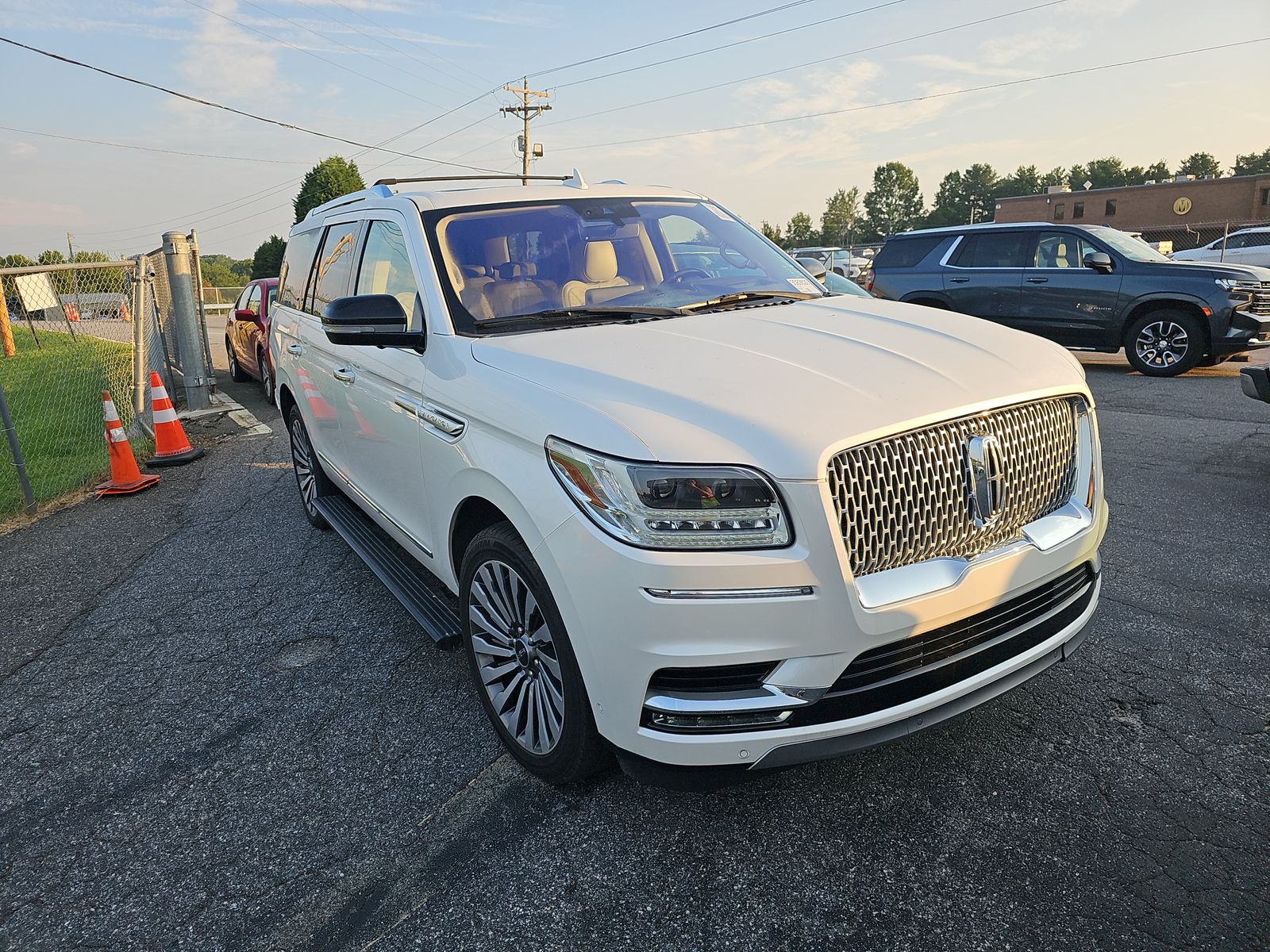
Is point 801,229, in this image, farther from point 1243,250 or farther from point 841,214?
point 1243,250

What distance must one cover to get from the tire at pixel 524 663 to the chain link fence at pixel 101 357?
230 inches

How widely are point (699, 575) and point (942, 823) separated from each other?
122 centimetres

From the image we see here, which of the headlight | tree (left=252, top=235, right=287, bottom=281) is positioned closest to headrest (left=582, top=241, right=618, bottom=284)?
the headlight

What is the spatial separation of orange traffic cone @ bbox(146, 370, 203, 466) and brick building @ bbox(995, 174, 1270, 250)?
53969 millimetres

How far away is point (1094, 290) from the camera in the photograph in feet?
35.7

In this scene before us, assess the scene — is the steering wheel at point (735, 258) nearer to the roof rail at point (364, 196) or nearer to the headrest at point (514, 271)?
the headrest at point (514, 271)

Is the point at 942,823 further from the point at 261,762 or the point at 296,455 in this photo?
the point at 296,455

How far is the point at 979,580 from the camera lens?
2.31m

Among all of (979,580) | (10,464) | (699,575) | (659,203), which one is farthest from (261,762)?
(10,464)

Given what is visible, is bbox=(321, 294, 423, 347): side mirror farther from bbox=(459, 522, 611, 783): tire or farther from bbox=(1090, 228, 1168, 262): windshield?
bbox=(1090, 228, 1168, 262): windshield

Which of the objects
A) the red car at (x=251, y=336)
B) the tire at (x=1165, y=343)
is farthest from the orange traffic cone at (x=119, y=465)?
the tire at (x=1165, y=343)

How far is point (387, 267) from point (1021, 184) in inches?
A: 5378

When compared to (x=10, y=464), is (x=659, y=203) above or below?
above

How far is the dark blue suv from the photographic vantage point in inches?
399
